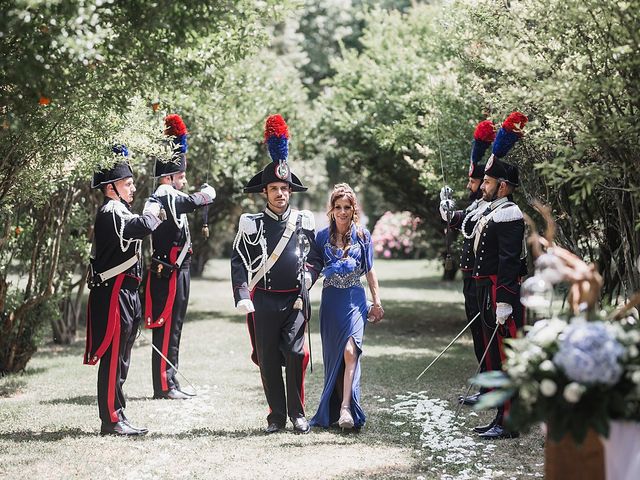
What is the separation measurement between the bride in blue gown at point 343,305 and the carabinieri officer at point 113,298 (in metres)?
1.66

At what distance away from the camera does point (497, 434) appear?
7.17 meters

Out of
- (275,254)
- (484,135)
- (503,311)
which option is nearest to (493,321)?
(503,311)

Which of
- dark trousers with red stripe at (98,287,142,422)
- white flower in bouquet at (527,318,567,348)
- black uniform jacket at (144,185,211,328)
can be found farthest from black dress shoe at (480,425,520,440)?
black uniform jacket at (144,185,211,328)

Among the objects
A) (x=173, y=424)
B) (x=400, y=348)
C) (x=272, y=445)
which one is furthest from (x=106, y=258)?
(x=400, y=348)

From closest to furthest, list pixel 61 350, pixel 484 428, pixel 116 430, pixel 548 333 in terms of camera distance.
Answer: pixel 548 333, pixel 116 430, pixel 484 428, pixel 61 350

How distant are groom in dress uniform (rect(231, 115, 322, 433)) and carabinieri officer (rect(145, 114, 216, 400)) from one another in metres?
2.08

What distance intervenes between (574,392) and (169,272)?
6416 millimetres

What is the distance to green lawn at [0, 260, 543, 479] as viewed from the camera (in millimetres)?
6211

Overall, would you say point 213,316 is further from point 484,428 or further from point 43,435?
point 484,428

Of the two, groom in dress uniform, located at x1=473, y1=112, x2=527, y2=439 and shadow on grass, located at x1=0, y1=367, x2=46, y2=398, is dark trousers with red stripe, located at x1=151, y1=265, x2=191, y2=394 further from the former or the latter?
groom in dress uniform, located at x1=473, y1=112, x2=527, y2=439

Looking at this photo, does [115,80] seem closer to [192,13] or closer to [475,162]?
[192,13]

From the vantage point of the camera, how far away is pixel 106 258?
7305mm

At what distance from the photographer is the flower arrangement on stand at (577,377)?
12.7ft

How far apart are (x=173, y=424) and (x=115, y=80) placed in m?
3.59
